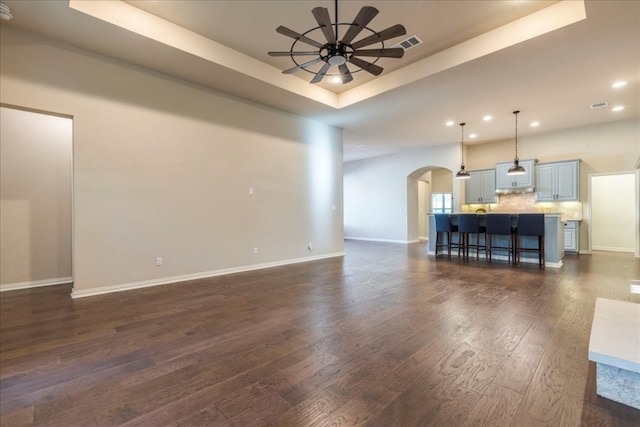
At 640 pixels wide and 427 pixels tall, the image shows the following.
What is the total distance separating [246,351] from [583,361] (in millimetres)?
2413

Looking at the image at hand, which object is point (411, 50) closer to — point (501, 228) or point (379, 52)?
point (379, 52)

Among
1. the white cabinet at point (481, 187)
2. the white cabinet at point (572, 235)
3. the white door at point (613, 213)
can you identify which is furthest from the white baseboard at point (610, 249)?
the white cabinet at point (481, 187)

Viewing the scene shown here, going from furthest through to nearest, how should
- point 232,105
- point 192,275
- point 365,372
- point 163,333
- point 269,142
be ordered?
point 269,142, point 232,105, point 192,275, point 163,333, point 365,372

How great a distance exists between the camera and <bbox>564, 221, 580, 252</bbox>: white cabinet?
7.05 m

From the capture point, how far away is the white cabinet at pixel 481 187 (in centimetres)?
817

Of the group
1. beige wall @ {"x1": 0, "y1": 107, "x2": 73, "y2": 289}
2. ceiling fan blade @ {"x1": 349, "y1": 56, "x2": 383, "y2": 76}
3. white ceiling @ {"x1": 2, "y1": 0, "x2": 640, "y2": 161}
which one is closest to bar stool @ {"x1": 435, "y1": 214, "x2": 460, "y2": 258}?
white ceiling @ {"x1": 2, "y1": 0, "x2": 640, "y2": 161}

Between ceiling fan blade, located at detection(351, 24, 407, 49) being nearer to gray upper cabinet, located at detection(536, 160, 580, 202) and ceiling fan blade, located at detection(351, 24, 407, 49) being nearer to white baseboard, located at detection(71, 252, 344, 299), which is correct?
white baseboard, located at detection(71, 252, 344, 299)

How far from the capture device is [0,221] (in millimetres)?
4070

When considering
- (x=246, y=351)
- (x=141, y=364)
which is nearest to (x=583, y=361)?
(x=246, y=351)

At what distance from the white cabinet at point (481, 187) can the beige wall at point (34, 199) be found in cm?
958

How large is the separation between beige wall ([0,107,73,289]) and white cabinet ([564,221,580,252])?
10.7m

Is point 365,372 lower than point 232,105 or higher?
lower

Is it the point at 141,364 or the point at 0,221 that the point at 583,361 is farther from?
the point at 0,221

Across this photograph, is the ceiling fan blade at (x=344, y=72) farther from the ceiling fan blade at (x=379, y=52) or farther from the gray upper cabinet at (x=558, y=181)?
the gray upper cabinet at (x=558, y=181)
